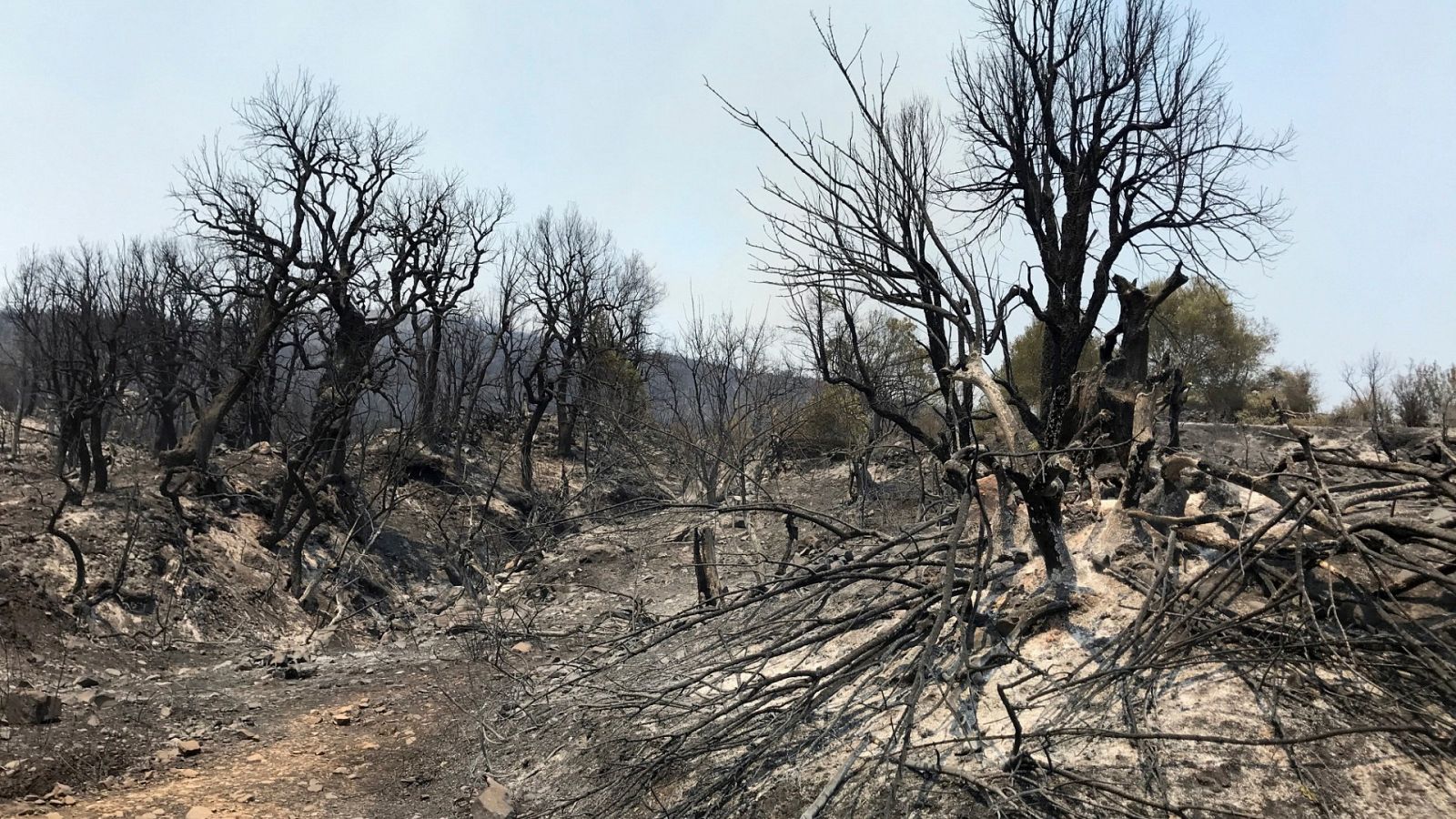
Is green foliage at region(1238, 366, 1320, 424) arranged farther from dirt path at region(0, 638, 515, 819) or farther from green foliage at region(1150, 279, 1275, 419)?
dirt path at region(0, 638, 515, 819)

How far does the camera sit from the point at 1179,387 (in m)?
6.14

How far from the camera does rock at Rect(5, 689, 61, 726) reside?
585 cm

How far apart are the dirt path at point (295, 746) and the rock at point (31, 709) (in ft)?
0.48

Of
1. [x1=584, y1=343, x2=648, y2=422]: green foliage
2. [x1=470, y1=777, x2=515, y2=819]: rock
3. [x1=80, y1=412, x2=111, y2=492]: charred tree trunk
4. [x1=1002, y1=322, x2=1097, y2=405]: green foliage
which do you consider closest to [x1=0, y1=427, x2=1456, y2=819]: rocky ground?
[x1=470, y1=777, x2=515, y2=819]: rock

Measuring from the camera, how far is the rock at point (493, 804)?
4.64m

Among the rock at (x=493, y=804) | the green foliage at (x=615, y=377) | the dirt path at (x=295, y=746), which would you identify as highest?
the green foliage at (x=615, y=377)

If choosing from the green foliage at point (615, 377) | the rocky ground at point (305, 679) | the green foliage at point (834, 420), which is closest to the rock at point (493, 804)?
the rocky ground at point (305, 679)

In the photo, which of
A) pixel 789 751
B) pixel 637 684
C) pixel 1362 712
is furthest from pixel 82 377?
pixel 1362 712

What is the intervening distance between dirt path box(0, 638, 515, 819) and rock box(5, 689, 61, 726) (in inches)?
5.8

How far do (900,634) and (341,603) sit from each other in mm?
9718

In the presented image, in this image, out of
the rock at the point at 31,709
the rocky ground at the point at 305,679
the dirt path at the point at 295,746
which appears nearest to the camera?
the rocky ground at the point at 305,679

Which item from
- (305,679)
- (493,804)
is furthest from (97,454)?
(493,804)

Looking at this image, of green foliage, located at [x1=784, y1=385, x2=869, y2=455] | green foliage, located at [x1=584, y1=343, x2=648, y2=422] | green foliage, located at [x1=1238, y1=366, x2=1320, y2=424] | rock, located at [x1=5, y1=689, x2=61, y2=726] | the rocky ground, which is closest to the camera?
the rocky ground

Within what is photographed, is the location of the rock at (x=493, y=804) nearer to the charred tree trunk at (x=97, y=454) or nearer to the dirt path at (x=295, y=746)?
the dirt path at (x=295, y=746)
